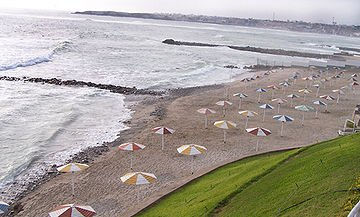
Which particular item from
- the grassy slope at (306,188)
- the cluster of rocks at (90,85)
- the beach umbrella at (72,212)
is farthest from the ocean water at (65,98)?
the grassy slope at (306,188)

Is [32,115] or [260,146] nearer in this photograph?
[260,146]

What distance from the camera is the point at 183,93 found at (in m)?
36.5

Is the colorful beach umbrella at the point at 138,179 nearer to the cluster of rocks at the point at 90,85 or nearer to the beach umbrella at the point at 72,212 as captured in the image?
the beach umbrella at the point at 72,212

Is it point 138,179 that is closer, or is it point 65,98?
point 138,179

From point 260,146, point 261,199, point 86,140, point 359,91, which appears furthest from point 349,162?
point 359,91

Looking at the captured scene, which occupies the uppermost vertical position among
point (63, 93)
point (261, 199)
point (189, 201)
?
point (261, 199)

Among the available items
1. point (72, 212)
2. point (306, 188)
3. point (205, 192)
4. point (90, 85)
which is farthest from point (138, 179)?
point (90, 85)

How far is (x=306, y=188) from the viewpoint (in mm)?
8859

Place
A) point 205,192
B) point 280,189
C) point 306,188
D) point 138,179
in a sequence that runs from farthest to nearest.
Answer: point 138,179 → point 205,192 → point 280,189 → point 306,188

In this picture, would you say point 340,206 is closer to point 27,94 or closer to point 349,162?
point 349,162

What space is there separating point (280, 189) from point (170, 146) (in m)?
11.2

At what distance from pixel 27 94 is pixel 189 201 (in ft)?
86.8

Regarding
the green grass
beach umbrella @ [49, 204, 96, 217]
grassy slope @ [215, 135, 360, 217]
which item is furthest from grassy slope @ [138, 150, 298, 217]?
beach umbrella @ [49, 204, 96, 217]

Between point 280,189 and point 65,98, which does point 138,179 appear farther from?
point 65,98
